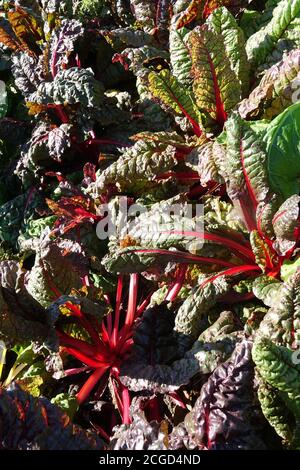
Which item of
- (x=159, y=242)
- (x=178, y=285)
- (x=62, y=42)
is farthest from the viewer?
(x=62, y=42)

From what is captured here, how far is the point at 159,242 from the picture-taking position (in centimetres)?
177

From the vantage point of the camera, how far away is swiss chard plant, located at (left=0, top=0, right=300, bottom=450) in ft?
4.62

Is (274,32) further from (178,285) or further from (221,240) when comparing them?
(178,285)

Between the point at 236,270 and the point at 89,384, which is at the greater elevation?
the point at 236,270

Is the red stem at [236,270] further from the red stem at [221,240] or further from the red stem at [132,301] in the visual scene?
the red stem at [132,301]

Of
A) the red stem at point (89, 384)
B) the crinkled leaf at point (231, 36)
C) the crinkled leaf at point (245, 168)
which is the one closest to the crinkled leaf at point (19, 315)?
the red stem at point (89, 384)

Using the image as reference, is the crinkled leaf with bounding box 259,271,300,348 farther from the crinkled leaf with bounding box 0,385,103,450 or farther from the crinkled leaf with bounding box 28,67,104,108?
the crinkled leaf with bounding box 28,67,104,108

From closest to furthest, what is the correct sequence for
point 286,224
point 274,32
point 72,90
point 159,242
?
1. point 286,224
2. point 159,242
3. point 274,32
4. point 72,90

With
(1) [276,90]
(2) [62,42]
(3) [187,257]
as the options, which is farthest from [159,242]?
(2) [62,42]

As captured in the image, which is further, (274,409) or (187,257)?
(187,257)

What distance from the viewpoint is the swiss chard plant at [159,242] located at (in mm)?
1408

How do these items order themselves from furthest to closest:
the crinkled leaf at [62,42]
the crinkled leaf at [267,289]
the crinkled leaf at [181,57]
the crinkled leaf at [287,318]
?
the crinkled leaf at [62,42], the crinkled leaf at [181,57], the crinkled leaf at [267,289], the crinkled leaf at [287,318]

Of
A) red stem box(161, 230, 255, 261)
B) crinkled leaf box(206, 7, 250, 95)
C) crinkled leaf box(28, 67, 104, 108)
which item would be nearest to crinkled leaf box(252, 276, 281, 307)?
red stem box(161, 230, 255, 261)

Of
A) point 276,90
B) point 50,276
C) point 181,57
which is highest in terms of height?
point 181,57
